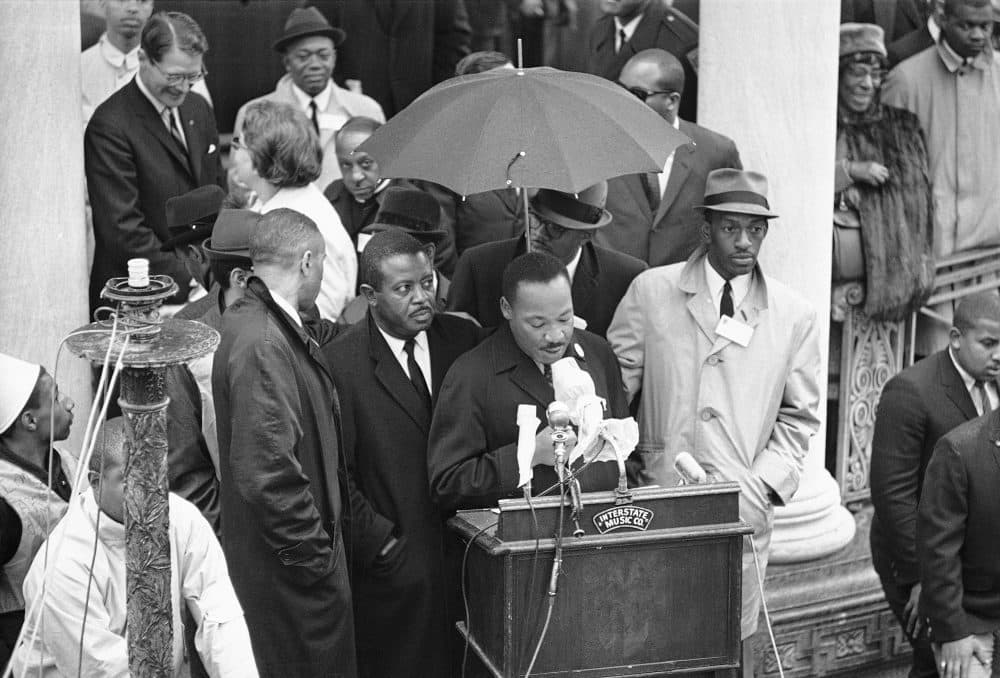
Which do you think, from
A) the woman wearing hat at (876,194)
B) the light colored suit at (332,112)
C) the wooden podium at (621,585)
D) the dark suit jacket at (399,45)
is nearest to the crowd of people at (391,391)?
the wooden podium at (621,585)

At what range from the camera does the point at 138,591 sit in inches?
147

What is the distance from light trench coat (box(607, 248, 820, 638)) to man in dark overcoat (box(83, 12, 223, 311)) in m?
2.04

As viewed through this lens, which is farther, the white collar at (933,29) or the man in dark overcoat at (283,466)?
the white collar at (933,29)

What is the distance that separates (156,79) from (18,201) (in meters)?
0.85

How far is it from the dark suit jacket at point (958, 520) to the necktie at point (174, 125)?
3.54 meters

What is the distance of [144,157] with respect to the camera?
680cm

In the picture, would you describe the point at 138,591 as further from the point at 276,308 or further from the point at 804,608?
the point at 804,608

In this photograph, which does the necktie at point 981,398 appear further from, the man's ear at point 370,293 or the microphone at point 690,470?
the man's ear at point 370,293

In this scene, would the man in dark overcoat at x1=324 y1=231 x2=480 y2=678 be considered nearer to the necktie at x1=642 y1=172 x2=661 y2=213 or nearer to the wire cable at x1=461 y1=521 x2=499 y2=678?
the wire cable at x1=461 y1=521 x2=499 y2=678

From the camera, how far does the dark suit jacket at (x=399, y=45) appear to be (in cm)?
952

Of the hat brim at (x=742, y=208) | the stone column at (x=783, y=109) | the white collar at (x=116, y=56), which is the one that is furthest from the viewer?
the white collar at (x=116, y=56)

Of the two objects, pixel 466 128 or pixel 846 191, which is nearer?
pixel 466 128

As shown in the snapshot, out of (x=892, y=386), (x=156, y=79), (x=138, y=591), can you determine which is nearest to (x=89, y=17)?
(x=156, y=79)

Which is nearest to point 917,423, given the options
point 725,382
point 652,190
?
point 725,382
